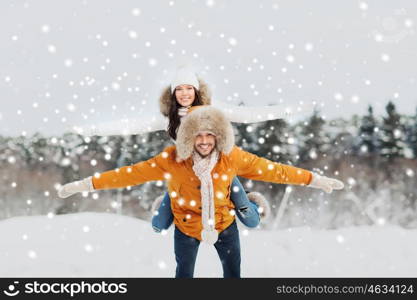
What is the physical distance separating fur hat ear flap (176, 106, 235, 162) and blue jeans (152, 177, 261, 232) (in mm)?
355

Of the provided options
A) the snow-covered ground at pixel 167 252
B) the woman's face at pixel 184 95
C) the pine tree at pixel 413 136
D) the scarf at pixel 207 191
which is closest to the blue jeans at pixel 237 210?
the scarf at pixel 207 191

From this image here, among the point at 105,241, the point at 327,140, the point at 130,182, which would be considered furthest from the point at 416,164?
the point at 130,182

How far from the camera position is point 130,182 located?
9.20 ft

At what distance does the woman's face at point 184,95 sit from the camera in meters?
3.37

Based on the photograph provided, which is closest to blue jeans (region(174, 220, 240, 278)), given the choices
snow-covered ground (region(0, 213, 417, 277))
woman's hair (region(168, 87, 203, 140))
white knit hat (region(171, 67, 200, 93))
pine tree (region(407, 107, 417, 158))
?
woman's hair (region(168, 87, 203, 140))

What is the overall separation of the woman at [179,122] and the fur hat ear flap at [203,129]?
0.39 m

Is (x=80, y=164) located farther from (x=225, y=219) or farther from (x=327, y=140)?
(x=225, y=219)

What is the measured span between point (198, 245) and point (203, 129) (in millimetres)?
873

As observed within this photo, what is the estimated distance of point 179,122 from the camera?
3273 mm

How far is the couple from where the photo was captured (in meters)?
2.68

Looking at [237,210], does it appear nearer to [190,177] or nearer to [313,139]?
[190,177]

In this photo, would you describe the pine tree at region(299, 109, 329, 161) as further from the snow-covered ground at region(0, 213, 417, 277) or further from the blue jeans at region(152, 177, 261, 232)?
the blue jeans at region(152, 177, 261, 232)

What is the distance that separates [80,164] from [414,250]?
6.40 m

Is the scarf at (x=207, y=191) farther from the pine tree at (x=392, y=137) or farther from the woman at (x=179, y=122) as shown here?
the pine tree at (x=392, y=137)
